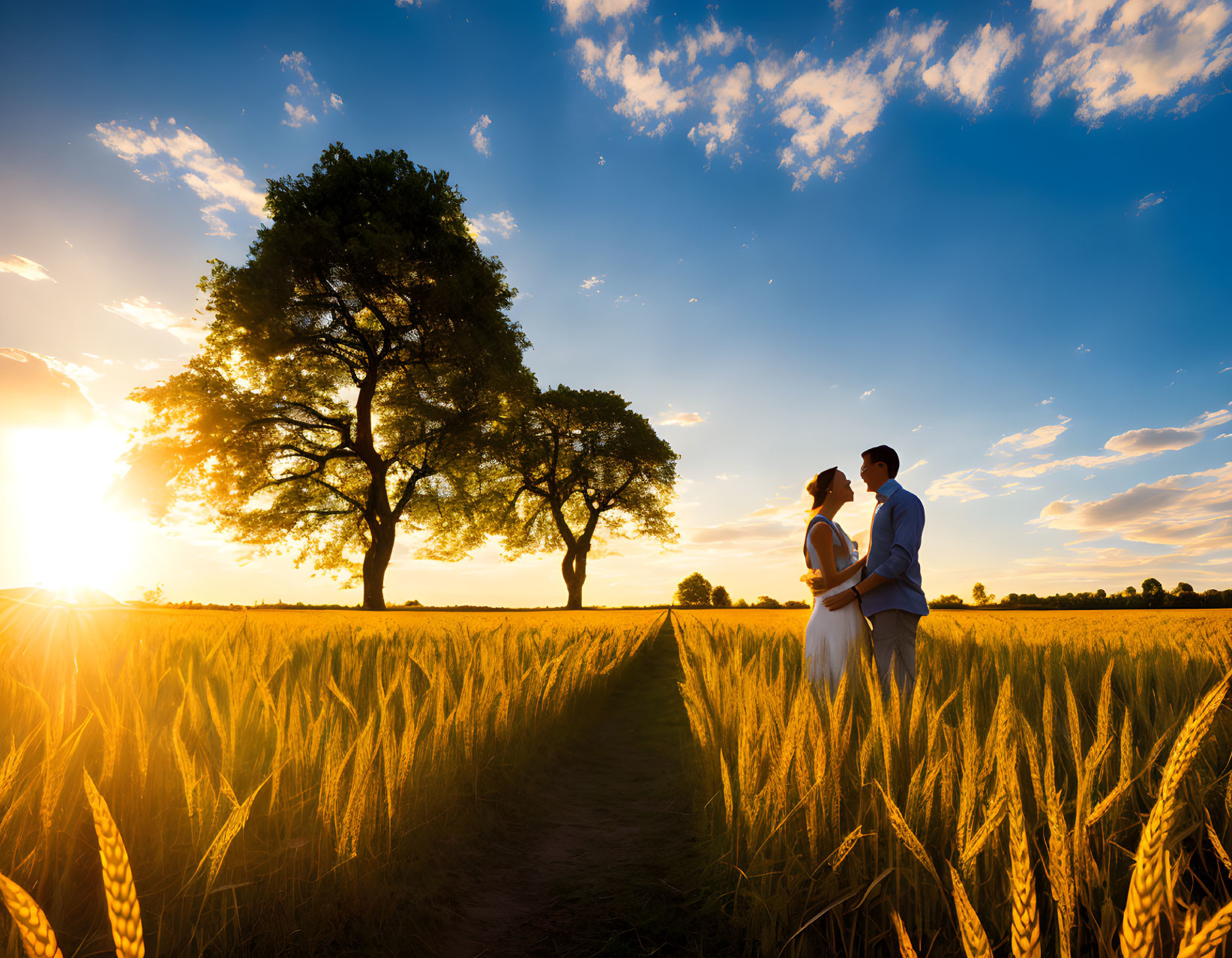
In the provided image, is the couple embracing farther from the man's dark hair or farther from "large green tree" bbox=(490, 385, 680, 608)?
"large green tree" bbox=(490, 385, 680, 608)

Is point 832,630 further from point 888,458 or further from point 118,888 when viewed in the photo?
point 118,888

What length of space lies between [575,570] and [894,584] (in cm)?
3221

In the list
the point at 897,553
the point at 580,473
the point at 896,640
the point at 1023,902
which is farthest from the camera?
the point at 580,473

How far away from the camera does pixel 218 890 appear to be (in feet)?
5.91

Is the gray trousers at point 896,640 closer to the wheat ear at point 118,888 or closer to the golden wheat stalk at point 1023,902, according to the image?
the golden wheat stalk at point 1023,902

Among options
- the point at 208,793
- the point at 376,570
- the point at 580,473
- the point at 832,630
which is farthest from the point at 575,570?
the point at 208,793

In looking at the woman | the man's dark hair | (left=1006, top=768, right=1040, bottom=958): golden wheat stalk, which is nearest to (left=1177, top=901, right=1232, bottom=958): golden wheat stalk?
(left=1006, top=768, right=1040, bottom=958): golden wheat stalk

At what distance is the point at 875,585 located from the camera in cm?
441

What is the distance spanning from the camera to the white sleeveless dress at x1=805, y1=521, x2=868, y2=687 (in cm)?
457

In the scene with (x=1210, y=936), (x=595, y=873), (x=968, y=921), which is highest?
(x=1210, y=936)

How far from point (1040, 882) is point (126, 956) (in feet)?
8.50

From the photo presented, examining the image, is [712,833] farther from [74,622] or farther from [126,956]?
[74,622]

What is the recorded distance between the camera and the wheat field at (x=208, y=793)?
5.63 ft

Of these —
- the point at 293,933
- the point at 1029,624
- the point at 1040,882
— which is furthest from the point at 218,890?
the point at 1029,624
